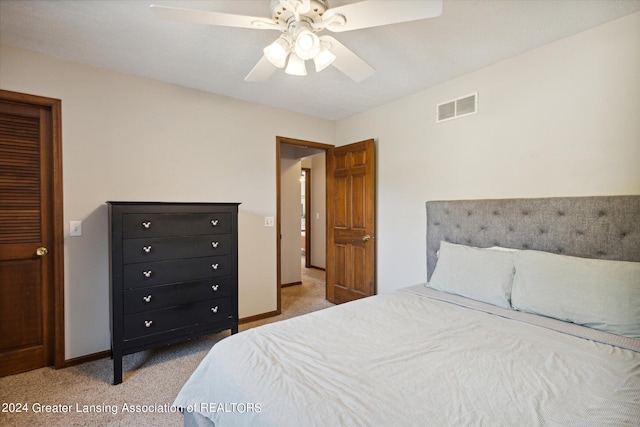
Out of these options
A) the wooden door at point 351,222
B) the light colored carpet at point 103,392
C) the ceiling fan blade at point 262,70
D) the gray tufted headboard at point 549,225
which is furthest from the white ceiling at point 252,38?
the light colored carpet at point 103,392

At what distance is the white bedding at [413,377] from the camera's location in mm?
929

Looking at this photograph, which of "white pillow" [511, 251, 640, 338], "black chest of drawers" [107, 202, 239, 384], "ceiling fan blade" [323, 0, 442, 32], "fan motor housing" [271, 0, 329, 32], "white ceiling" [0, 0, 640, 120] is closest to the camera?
"ceiling fan blade" [323, 0, 442, 32]

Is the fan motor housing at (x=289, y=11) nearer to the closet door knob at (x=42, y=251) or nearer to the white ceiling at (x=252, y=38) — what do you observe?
the white ceiling at (x=252, y=38)

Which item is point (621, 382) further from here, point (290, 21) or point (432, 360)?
point (290, 21)

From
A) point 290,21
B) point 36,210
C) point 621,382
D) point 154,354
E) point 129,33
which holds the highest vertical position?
point 129,33

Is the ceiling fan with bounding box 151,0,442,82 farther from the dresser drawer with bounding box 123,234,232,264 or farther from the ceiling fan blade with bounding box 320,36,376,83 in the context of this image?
the dresser drawer with bounding box 123,234,232,264

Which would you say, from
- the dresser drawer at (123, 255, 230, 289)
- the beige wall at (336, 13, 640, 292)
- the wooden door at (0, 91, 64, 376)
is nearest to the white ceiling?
the beige wall at (336, 13, 640, 292)

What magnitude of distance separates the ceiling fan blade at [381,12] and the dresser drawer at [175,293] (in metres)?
2.11

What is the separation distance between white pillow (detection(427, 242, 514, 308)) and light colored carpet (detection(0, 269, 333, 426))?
202cm

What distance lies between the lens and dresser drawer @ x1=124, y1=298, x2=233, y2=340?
7.18ft

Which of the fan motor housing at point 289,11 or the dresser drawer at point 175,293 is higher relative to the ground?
the fan motor housing at point 289,11

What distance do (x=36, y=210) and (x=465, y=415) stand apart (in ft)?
10.1

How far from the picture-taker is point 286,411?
943mm

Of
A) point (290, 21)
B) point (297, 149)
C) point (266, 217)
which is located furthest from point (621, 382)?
point (297, 149)
